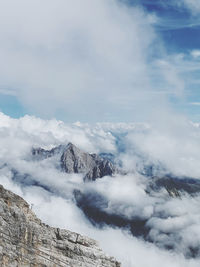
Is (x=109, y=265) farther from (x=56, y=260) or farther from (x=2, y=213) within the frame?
(x=2, y=213)

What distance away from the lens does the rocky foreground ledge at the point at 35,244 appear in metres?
52.3

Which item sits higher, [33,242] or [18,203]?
[18,203]

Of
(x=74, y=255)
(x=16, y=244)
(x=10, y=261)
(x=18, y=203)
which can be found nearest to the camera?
(x=10, y=261)

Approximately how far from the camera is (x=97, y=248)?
59969 mm

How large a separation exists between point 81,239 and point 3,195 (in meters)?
17.7

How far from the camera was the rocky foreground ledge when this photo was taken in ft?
172

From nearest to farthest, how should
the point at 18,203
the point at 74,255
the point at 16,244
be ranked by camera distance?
the point at 16,244, the point at 74,255, the point at 18,203

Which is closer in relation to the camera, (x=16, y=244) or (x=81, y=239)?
(x=16, y=244)

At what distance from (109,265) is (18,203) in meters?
21.7

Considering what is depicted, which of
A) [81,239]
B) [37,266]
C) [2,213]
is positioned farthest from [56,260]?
[2,213]

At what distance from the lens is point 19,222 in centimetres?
5578

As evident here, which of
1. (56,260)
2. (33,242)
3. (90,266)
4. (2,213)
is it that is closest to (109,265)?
(90,266)

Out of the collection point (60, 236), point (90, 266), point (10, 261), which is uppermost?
point (60, 236)

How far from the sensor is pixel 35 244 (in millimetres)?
55750
